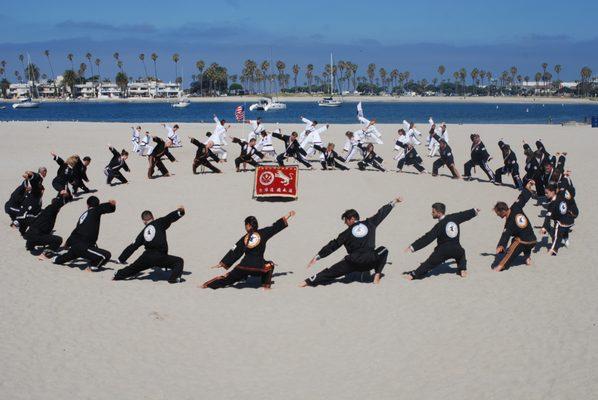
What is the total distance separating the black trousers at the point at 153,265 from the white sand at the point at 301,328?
0.61 feet

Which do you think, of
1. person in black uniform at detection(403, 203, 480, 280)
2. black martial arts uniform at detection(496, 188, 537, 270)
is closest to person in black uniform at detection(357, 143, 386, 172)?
black martial arts uniform at detection(496, 188, 537, 270)

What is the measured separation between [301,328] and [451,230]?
3.53 meters

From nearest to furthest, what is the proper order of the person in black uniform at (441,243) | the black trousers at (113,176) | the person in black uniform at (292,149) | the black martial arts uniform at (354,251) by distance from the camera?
the black martial arts uniform at (354,251)
the person in black uniform at (441,243)
the black trousers at (113,176)
the person in black uniform at (292,149)

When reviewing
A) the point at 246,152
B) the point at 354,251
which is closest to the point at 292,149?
the point at 246,152

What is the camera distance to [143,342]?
28.7 feet

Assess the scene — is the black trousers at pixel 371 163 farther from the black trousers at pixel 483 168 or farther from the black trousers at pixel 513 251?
the black trousers at pixel 513 251

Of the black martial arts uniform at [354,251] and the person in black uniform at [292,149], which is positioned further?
the person in black uniform at [292,149]

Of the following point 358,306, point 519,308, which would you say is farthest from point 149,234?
point 519,308

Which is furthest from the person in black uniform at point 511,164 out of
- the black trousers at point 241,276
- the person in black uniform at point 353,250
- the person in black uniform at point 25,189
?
the person in black uniform at point 25,189

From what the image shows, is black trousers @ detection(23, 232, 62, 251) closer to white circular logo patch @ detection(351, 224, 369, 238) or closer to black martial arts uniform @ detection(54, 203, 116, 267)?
black martial arts uniform @ detection(54, 203, 116, 267)

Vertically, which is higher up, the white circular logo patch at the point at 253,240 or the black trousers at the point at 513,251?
the white circular logo patch at the point at 253,240

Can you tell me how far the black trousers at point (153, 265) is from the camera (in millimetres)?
11172

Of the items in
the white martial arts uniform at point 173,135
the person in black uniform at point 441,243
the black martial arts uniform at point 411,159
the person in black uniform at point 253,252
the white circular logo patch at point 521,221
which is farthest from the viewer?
the white martial arts uniform at point 173,135

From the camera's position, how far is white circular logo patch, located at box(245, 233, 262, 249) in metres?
10.8
